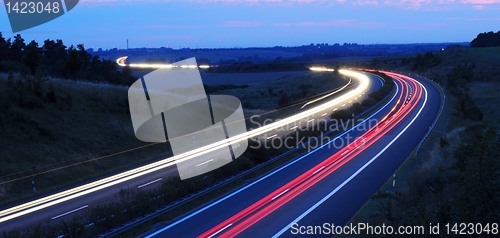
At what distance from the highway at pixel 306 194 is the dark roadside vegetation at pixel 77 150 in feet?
4.36

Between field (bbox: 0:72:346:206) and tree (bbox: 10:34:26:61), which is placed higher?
tree (bbox: 10:34:26:61)

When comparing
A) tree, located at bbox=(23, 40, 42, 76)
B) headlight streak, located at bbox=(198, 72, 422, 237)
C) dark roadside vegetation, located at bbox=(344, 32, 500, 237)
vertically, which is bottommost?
headlight streak, located at bbox=(198, 72, 422, 237)

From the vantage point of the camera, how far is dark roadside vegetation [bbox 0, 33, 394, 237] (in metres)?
14.0

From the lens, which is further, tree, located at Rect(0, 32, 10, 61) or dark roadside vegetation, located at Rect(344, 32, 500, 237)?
tree, located at Rect(0, 32, 10, 61)

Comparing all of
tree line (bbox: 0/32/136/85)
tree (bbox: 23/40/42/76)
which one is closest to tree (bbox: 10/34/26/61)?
tree line (bbox: 0/32/136/85)

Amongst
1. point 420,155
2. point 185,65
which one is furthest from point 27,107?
point 420,155

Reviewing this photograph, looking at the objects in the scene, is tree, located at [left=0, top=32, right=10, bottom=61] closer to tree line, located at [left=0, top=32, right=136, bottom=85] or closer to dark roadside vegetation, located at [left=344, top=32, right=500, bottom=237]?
tree line, located at [left=0, top=32, right=136, bottom=85]

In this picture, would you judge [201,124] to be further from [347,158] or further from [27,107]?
[347,158]

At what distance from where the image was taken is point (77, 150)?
25203 mm

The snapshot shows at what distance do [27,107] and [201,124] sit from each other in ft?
39.5

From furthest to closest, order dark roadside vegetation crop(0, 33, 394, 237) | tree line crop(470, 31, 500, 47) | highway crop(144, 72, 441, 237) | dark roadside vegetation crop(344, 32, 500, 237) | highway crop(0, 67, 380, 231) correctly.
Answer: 1. tree line crop(470, 31, 500, 47)
2. highway crop(0, 67, 380, 231)
3. dark roadside vegetation crop(0, 33, 394, 237)
4. highway crop(144, 72, 441, 237)
5. dark roadside vegetation crop(344, 32, 500, 237)

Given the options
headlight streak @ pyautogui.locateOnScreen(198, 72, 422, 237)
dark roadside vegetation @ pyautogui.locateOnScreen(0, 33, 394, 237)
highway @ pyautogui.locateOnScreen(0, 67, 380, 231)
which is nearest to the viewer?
headlight streak @ pyautogui.locateOnScreen(198, 72, 422, 237)

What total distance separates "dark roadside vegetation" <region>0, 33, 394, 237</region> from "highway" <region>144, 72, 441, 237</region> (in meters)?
1.33

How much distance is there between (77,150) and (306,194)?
535 inches
